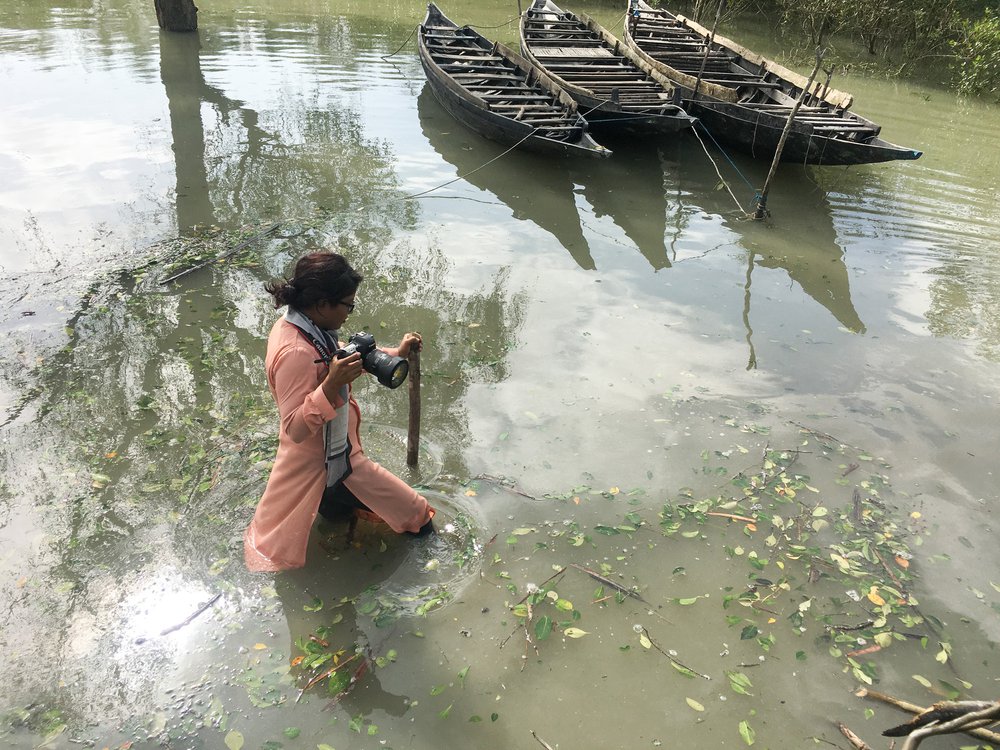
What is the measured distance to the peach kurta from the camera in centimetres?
290

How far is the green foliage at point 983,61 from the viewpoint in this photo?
13.4 metres

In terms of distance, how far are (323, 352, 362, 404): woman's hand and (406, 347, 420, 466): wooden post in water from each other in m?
0.82

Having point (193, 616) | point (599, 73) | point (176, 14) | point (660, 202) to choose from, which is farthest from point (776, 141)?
point (176, 14)

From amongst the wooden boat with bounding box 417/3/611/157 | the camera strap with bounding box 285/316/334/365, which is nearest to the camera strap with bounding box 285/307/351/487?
the camera strap with bounding box 285/316/334/365

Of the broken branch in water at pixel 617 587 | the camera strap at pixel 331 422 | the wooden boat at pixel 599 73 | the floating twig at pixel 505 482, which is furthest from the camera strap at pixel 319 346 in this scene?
the wooden boat at pixel 599 73

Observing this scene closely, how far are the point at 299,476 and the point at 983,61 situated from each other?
16.2 metres

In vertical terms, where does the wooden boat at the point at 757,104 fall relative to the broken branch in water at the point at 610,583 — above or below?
above

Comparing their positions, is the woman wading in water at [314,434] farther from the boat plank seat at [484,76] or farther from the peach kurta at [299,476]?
the boat plank seat at [484,76]

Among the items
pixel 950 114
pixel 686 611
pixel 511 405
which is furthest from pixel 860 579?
pixel 950 114

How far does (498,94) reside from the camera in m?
10.6

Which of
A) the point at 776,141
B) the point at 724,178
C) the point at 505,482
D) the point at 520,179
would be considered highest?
the point at 776,141

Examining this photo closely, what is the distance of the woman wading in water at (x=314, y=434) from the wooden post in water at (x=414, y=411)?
0.13 meters

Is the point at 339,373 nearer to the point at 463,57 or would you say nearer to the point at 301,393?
the point at 301,393

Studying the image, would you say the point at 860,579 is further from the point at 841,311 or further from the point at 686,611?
the point at 841,311
